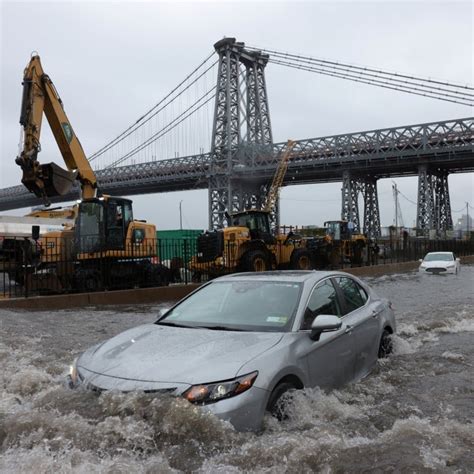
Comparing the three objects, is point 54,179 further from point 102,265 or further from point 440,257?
point 440,257

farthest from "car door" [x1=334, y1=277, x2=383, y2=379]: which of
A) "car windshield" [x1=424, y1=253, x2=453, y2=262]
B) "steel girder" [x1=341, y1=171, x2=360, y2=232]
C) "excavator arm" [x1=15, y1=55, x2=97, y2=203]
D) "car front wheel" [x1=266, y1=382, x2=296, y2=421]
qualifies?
"steel girder" [x1=341, y1=171, x2=360, y2=232]

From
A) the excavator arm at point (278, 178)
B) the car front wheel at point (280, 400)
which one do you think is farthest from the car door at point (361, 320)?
the excavator arm at point (278, 178)

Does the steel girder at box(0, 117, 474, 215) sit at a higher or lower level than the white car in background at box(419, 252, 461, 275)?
higher

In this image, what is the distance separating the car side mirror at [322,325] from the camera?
4543 mm

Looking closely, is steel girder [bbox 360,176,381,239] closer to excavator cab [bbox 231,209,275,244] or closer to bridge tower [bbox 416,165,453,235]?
bridge tower [bbox 416,165,453,235]

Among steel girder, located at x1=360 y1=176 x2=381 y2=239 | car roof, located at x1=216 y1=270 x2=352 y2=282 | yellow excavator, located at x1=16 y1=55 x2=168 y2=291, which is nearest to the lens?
car roof, located at x1=216 y1=270 x2=352 y2=282

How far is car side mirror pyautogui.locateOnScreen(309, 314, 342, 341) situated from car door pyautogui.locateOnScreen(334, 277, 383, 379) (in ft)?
2.67

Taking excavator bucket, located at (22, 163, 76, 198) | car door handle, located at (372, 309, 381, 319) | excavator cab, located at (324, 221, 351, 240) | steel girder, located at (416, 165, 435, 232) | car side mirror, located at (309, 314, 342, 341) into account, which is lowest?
car door handle, located at (372, 309, 381, 319)

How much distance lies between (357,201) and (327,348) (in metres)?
61.0

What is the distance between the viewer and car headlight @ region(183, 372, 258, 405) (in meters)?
3.62

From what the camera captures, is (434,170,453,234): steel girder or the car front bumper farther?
(434,170,453,234): steel girder

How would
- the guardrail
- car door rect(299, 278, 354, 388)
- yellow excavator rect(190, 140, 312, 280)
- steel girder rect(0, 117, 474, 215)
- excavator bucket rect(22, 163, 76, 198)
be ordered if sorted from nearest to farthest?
car door rect(299, 278, 354, 388) < the guardrail < excavator bucket rect(22, 163, 76, 198) < yellow excavator rect(190, 140, 312, 280) < steel girder rect(0, 117, 474, 215)

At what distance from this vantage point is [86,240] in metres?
16.6

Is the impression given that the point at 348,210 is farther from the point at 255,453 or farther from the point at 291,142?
the point at 255,453
